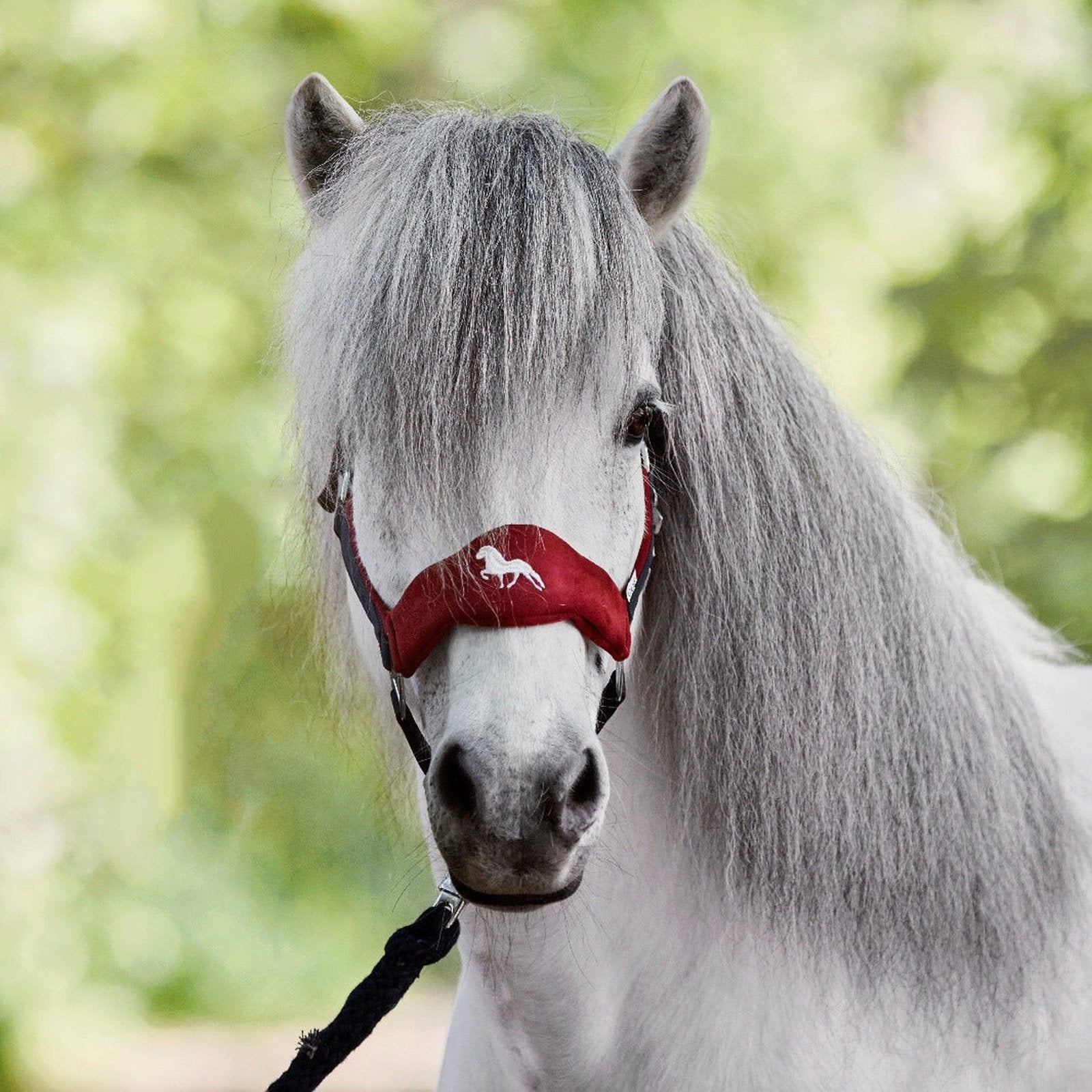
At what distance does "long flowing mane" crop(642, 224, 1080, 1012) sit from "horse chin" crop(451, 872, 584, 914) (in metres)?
0.32

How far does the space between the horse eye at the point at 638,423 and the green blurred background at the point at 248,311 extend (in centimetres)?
285

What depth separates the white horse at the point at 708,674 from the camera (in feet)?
4.13

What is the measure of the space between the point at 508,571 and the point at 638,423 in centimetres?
27

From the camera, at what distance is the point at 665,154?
4.57ft

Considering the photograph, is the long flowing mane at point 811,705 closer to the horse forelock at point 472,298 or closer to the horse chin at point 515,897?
the horse forelock at point 472,298

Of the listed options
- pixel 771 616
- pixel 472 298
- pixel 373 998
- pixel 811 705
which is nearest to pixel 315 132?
pixel 472 298

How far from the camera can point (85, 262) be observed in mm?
4434

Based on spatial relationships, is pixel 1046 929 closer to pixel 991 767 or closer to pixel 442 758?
pixel 991 767

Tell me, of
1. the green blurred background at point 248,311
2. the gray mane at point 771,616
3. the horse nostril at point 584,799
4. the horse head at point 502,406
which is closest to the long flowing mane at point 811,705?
the gray mane at point 771,616

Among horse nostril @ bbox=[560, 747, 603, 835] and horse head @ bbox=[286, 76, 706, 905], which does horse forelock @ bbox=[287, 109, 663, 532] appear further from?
horse nostril @ bbox=[560, 747, 603, 835]

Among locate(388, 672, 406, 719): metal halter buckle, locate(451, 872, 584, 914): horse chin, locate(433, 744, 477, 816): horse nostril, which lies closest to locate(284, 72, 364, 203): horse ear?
locate(388, 672, 406, 719): metal halter buckle

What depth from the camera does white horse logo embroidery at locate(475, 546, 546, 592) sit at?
115 centimetres

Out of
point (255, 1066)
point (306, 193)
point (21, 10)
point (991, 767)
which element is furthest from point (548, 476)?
point (255, 1066)

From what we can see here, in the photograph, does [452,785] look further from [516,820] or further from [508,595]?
[508,595]
